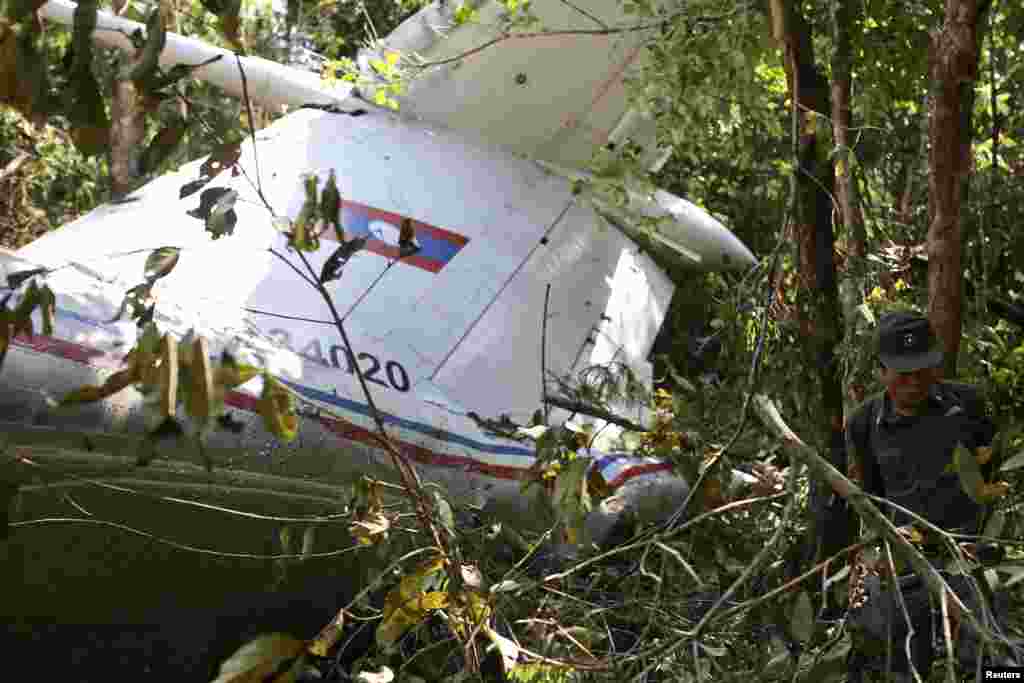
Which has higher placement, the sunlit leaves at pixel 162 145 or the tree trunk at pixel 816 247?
the tree trunk at pixel 816 247

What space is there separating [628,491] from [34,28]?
3.66 m

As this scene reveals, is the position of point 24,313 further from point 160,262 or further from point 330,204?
point 330,204

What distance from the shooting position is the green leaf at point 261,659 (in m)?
2.61

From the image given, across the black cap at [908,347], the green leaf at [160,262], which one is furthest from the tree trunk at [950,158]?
the green leaf at [160,262]

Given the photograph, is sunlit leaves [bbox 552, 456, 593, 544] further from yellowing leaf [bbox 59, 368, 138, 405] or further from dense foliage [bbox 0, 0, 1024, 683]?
yellowing leaf [bbox 59, 368, 138, 405]

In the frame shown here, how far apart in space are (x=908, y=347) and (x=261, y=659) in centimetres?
216

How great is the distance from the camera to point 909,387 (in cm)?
397

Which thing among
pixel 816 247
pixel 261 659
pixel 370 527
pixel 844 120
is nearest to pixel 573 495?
pixel 370 527

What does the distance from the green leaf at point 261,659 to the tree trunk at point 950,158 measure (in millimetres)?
2900

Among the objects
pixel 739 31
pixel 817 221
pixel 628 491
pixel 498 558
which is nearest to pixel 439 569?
pixel 498 558

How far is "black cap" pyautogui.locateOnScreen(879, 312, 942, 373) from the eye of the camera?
393 cm

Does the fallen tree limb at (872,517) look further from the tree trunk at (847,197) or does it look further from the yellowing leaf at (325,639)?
the tree trunk at (847,197)

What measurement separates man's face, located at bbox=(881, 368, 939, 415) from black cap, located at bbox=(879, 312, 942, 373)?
0.02 meters

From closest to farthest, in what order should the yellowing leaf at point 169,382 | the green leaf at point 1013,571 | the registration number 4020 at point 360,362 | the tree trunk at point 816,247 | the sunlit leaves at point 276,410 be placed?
the yellowing leaf at point 169,382 < the sunlit leaves at point 276,410 < the green leaf at point 1013,571 < the tree trunk at point 816,247 < the registration number 4020 at point 360,362
